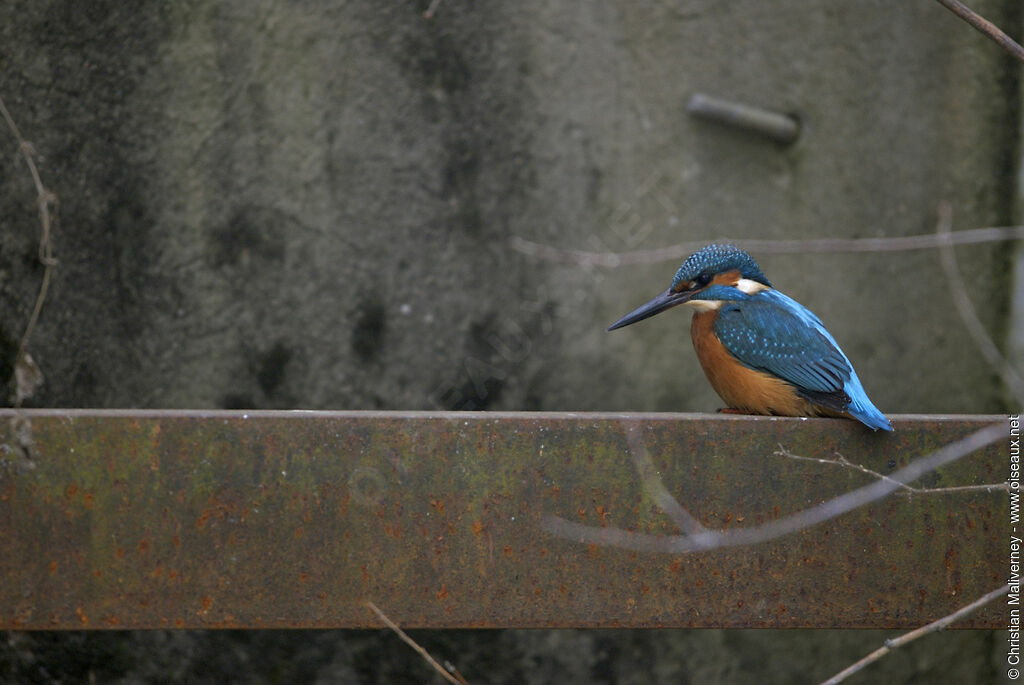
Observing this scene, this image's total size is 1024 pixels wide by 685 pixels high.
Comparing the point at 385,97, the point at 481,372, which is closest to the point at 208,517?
the point at 481,372

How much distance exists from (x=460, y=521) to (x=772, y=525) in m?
0.62

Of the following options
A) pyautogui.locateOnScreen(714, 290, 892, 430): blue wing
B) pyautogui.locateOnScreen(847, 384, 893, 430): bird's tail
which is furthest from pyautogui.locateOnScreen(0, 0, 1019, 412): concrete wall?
pyautogui.locateOnScreen(847, 384, 893, 430): bird's tail

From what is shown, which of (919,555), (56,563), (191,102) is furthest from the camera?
(191,102)

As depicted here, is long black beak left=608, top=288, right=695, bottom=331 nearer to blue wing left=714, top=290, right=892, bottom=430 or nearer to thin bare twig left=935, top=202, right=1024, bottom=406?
blue wing left=714, top=290, right=892, bottom=430

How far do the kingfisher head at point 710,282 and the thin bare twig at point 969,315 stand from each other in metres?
1.30

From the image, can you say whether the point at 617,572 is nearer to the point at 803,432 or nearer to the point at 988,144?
the point at 803,432

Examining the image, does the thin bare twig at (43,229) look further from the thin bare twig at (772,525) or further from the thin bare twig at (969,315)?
the thin bare twig at (969,315)

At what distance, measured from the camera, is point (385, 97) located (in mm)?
3369

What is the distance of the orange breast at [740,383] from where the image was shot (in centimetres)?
229

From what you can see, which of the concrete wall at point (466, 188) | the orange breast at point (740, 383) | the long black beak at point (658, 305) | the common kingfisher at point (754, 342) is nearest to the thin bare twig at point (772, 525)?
the common kingfisher at point (754, 342)

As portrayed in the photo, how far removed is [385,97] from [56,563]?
2073mm

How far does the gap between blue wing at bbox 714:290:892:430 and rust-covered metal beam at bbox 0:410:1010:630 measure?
0.70ft

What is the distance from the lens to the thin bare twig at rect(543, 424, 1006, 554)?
1.87 metres

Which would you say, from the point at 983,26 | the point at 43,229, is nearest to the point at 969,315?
the point at 983,26
